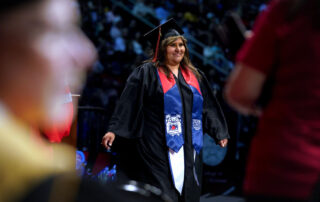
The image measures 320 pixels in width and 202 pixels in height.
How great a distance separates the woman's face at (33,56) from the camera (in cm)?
62

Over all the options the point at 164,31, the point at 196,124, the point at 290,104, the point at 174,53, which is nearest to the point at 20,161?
the point at 290,104

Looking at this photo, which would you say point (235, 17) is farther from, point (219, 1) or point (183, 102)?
point (219, 1)

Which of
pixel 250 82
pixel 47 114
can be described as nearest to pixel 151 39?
pixel 250 82

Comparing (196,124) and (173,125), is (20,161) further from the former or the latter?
(196,124)

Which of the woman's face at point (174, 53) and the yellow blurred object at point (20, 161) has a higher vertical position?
the woman's face at point (174, 53)

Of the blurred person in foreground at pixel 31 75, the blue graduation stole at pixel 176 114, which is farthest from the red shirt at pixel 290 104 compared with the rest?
the blue graduation stole at pixel 176 114

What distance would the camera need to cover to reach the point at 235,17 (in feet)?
5.29

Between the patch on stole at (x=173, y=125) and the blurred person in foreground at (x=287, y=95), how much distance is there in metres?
2.08

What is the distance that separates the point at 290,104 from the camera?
1.25 meters

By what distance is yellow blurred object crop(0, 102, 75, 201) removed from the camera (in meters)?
0.56

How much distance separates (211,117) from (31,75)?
320 cm

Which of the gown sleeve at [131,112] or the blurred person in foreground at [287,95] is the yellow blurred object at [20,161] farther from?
the gown sleeve at [131,112]

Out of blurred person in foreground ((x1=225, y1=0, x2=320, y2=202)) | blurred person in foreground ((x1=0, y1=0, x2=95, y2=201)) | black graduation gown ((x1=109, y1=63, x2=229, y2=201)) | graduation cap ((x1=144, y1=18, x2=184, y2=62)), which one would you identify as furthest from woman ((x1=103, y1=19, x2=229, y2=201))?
blurred person in foreground ((x1=0, y1=0, x2=95, y2=201))

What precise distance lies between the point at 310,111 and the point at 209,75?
6.79 metres
